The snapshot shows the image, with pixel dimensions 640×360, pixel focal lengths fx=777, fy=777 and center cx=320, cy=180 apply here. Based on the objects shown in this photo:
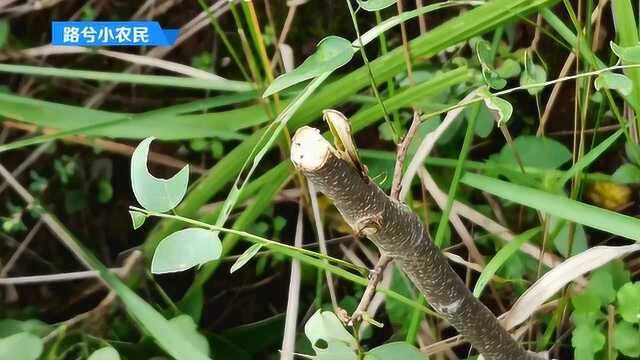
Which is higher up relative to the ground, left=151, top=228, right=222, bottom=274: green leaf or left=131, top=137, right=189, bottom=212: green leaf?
left=131, top=137, right=189, bottom=212: green leaf

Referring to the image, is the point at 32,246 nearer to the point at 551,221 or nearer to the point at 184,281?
the point at 184,281

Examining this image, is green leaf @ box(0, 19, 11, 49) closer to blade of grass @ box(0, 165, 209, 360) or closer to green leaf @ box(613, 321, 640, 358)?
blade of grass @ box(0, 165, 209, 360)

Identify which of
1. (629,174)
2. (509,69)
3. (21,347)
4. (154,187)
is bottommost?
(21,347)

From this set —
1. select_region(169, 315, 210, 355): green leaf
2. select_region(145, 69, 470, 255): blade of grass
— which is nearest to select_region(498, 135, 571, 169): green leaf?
select_region(145, 69, 470, 255): blade of grass

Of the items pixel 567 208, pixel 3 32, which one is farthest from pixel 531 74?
pixel 3 32

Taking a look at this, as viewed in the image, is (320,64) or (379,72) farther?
(379,72)

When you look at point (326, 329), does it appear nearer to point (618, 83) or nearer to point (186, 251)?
point (186, 251)

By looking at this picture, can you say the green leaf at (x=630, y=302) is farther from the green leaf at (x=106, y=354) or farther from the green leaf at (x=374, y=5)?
the green leaf at (x=106, y=354)
